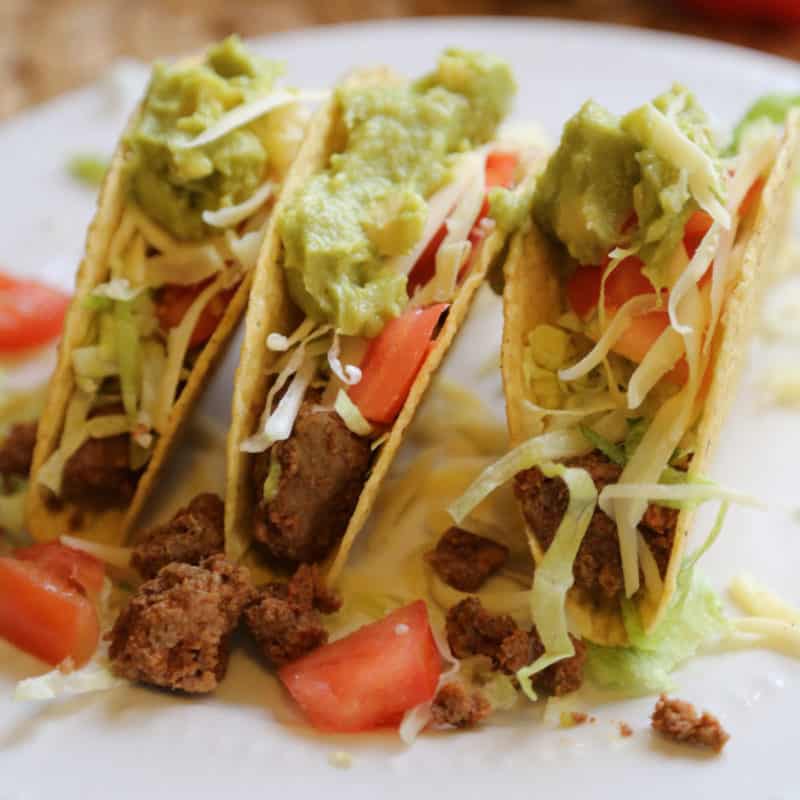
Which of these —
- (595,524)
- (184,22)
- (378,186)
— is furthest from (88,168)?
(595,524)

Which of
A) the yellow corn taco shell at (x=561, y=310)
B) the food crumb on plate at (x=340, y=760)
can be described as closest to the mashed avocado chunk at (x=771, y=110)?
the yellow corn taco shell at (x=561, y=310)

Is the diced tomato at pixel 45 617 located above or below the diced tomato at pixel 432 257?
below

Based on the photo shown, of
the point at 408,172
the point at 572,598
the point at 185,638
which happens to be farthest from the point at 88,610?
the point at 408,172

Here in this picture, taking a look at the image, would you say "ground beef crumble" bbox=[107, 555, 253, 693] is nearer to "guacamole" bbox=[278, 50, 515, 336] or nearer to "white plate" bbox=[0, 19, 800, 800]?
"white plate" bbox=[0, 19, 800, 800]

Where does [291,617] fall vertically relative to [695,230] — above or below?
below

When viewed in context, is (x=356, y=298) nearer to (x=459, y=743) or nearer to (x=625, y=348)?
(x=625, y=348)

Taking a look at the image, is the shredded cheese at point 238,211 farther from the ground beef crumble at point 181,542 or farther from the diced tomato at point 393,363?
the ground beef crumble at point 181,542

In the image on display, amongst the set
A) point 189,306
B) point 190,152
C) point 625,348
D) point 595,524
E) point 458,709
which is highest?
point 190,152
